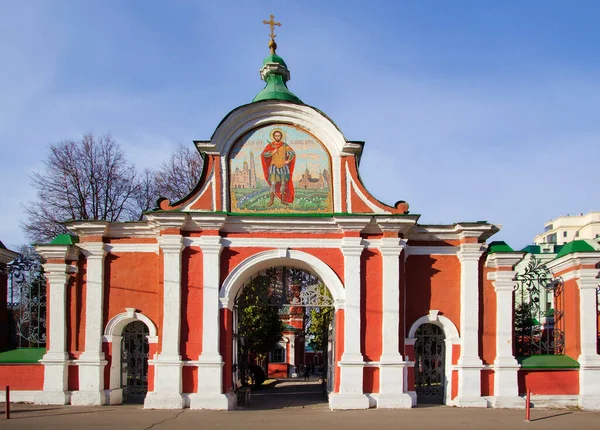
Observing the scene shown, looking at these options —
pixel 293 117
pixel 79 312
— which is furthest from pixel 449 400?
pixel 79 312

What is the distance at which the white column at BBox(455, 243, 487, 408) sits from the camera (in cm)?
1516

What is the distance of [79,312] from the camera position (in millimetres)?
15562

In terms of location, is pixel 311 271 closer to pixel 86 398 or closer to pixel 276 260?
pixel 276 260

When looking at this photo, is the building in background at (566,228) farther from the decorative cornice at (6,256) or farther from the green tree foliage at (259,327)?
the decorative cornice at (6,256)

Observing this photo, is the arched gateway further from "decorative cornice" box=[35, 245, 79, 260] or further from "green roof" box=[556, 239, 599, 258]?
"green roof" box=[556, 239, 599, 258]

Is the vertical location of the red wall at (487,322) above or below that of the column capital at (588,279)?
below

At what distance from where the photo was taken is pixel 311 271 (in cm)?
1593

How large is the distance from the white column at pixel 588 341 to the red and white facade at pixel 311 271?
1.0 inches

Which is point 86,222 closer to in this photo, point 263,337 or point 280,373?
point 263,337

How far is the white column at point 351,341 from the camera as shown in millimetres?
14664

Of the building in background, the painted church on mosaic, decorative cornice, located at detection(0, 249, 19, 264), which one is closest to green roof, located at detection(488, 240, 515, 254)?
the painted church on mosaic

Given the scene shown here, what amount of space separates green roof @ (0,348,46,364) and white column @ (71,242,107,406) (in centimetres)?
115

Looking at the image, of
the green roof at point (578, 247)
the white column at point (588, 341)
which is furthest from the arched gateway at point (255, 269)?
the white column at point (588, 341)

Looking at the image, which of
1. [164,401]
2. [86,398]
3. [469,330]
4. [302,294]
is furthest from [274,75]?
[86,398]
